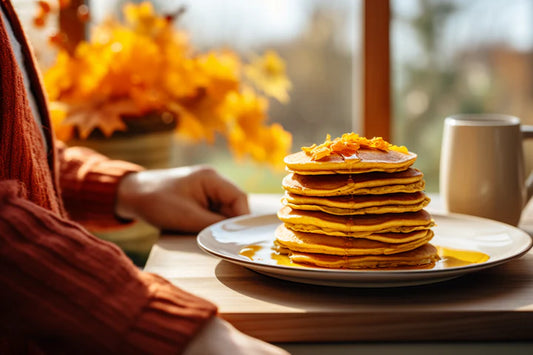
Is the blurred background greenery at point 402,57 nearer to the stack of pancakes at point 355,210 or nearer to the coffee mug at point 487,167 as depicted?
the coffee mug at point 487,167

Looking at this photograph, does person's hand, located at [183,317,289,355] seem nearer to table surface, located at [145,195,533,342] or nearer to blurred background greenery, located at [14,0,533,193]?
table surface, located at [145,195,533,342]

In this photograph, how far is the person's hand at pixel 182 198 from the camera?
0.98 metres

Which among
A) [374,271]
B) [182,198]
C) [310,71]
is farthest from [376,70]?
[310,71]

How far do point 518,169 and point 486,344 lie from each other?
450mm

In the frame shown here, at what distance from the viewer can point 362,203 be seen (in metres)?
0.65

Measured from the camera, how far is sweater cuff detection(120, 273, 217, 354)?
0.48 metres

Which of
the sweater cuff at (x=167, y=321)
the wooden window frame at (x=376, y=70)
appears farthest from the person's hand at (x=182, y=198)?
the wooden window frame at (x=376, y=70)

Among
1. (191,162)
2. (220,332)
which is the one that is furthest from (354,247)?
(191,162)

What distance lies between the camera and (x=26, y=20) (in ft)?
4.67

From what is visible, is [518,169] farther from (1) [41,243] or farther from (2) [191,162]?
(2) [191,162]

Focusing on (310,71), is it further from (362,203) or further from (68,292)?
(68,292)

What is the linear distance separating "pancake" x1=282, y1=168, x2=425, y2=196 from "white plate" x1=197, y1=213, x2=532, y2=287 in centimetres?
9

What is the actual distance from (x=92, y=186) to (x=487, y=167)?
0.67m

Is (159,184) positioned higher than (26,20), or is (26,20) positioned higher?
(26,20)
